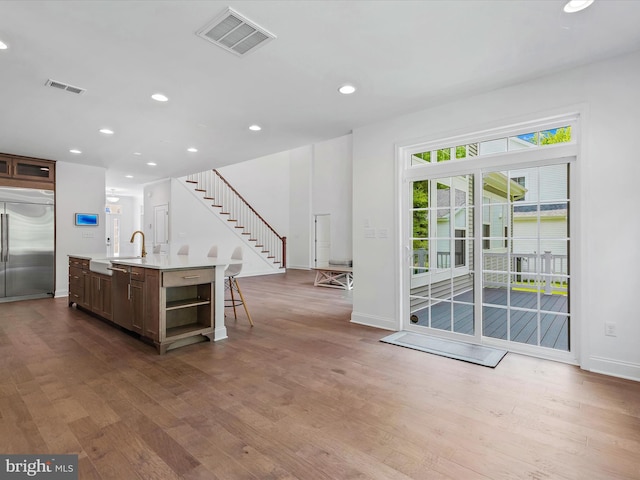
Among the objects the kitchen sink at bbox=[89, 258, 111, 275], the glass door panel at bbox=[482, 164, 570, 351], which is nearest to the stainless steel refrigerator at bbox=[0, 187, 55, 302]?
the kitchen sink at bbox=[89, 258, 111, 275]

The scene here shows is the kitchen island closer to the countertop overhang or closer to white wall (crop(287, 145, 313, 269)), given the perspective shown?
the countertop overhang

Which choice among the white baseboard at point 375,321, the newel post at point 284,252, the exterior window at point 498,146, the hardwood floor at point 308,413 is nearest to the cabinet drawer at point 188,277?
the hardwood floor at point 308,413

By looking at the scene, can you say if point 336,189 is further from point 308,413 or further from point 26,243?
point 308,413

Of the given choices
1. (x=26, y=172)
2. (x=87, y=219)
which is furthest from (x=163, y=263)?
(x=26, y=172)

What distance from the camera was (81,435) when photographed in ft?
6.56

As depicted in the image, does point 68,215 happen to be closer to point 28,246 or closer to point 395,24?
point 28,246

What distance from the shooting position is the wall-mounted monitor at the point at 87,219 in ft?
22.5

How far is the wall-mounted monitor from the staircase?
2488 millimetres

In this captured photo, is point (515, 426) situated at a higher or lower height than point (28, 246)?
lower

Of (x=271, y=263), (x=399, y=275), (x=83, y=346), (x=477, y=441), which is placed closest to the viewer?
(x=477, y=441)

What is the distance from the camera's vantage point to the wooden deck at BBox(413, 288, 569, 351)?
3.27 meters

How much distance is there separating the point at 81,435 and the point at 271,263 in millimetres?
8747

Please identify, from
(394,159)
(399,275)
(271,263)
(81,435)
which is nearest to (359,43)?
(394,159)

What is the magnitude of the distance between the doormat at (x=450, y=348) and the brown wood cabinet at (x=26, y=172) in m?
6.95
